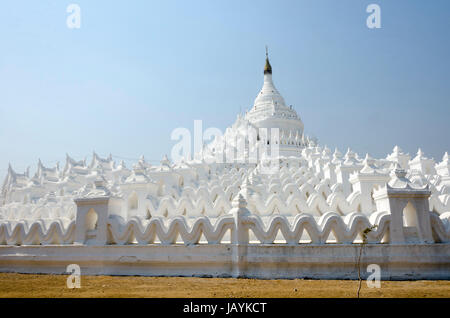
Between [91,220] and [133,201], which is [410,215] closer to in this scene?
[91,220]

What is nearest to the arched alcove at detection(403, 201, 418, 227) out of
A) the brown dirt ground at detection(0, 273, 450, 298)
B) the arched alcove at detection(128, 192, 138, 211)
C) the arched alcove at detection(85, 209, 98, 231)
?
the brown dirt ground at detection(0, 273, 450, 298)

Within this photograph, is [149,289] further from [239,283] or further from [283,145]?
[283,145]

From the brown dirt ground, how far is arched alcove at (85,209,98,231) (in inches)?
67.8

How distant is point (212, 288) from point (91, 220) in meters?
4.62

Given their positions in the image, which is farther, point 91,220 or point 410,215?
point 91,220

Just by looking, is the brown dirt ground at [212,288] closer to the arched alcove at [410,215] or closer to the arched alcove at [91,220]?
the arched alcove at [410,215]

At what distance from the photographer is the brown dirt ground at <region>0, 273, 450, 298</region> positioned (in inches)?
237

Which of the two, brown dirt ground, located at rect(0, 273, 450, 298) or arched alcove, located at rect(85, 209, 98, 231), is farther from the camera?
arched alcove, located at rect(85, 209, 98, 231)

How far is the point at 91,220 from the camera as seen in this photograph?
9.71 m

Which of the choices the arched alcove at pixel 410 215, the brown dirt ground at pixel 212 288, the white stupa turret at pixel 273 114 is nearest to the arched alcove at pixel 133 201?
the brown dirt ground at pixel 212 288

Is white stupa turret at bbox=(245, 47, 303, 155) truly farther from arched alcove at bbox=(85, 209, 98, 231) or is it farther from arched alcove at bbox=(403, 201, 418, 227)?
arched alcove at bbox=(85, 209, 98, 231)

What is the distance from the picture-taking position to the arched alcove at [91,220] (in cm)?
950

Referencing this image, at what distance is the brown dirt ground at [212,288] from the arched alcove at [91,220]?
1.72 m

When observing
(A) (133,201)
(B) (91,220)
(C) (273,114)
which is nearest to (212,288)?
(B) (91,220)
